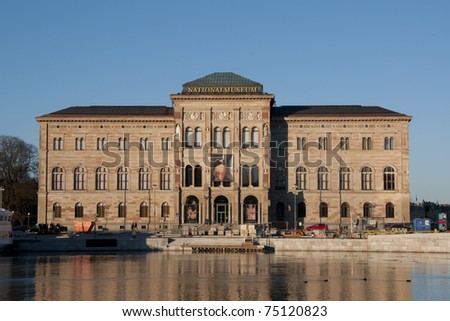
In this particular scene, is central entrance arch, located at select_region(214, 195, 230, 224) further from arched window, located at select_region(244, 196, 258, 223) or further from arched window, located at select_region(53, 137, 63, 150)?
arched window, located at select_region(53, 137, 63, 150)

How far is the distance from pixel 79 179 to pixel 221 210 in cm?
2106

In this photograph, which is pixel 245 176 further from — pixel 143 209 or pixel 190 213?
pixel 143 209

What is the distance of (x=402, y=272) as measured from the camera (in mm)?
65125

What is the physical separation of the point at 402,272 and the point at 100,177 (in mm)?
61567

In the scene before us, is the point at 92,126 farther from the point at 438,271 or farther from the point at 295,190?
the point at 438,271

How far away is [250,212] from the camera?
367 ft

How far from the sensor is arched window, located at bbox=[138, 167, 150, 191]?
387 ft

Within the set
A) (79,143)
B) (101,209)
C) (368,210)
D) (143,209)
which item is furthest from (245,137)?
(79,143)

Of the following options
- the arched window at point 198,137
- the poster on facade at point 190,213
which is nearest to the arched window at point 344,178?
the arched window at point 198,137

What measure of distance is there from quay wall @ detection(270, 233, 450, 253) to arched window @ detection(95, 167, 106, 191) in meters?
35.0

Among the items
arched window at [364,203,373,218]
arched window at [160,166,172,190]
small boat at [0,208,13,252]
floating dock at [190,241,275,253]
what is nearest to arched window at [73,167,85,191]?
arched window at [160,166,172,190]

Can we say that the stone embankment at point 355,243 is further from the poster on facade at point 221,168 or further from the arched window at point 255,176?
the arched window at point 255,176

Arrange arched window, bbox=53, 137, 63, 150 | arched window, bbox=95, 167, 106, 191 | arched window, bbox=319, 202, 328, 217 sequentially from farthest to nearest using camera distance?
arched window, bbox=95, 167, 106, 191 < arched window, bbox=53, 137, 63, 150 < arched window, bbox=319, 202, 328, 217

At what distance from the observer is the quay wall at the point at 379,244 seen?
8406 centimetres
